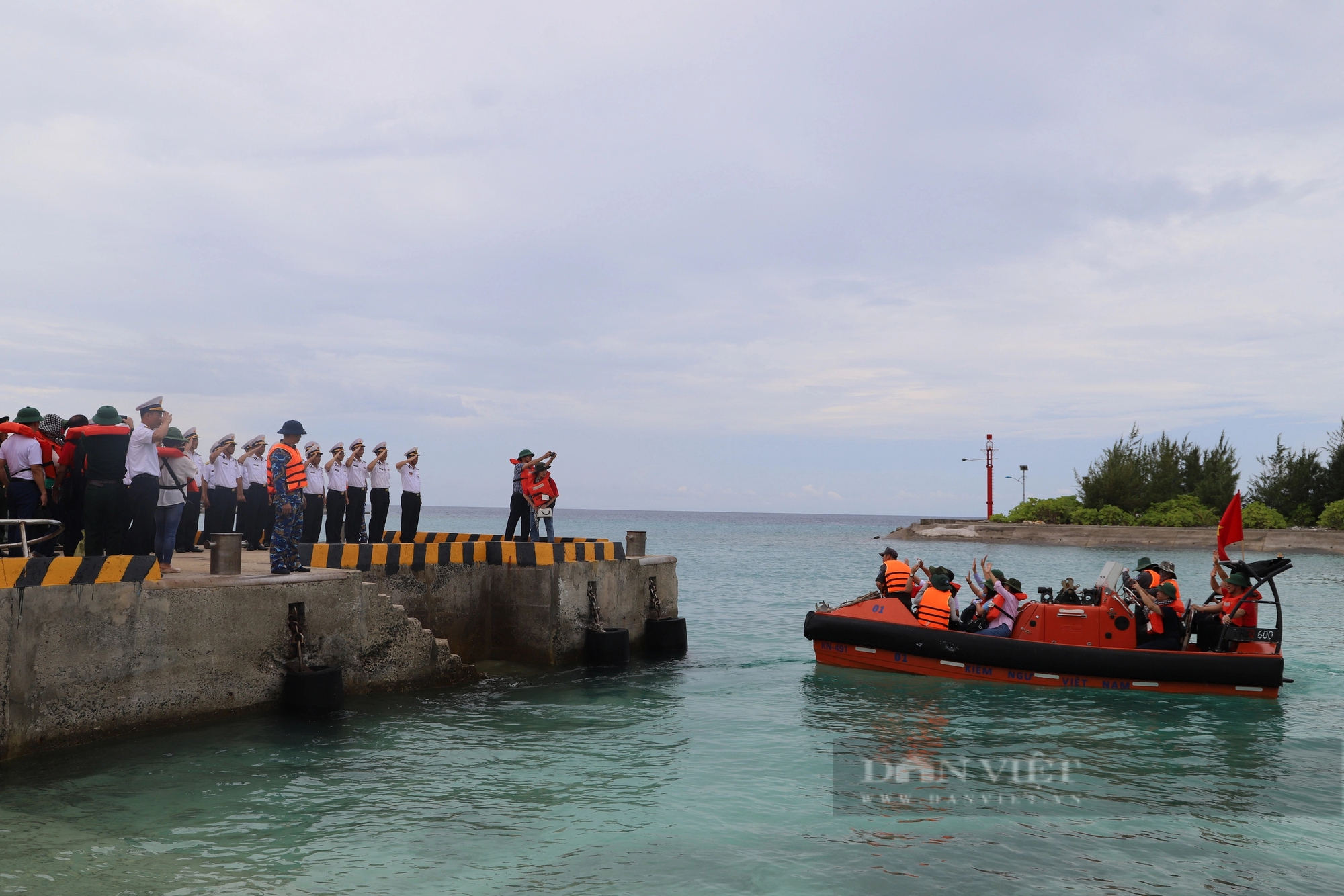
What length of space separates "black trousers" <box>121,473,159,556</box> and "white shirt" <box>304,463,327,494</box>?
543 cm

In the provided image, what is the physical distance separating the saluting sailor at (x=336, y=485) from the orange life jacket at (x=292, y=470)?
4813 millimetres

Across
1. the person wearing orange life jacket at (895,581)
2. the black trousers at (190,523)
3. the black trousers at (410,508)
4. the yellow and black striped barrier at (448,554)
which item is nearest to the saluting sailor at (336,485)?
the black trousers at (410,508)

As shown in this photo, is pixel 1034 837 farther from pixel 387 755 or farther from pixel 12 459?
pixel 12 459

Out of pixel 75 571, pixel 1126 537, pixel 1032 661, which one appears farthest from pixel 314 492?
pixel 1126 537

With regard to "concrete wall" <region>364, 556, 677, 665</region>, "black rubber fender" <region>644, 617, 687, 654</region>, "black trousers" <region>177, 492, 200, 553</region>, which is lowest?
"black rubber fender" <region>644, 617, 687, 654</region>

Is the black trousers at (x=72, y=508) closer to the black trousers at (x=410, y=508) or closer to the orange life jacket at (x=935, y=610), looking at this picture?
the black trousers at (x=410, y=508)

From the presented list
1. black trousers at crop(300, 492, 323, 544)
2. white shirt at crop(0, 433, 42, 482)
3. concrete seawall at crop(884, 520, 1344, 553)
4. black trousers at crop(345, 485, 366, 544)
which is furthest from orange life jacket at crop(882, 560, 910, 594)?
concrete seawall at crop(884, 520, 1344, 553)

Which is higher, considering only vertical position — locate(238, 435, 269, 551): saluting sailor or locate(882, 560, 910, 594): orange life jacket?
locate(238, 435, 269, 551): saluting sailor

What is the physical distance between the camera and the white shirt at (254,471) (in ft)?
52.9

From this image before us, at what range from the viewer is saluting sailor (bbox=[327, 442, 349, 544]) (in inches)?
631

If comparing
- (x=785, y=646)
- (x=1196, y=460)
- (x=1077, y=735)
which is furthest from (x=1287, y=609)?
(x=1196, y=460)

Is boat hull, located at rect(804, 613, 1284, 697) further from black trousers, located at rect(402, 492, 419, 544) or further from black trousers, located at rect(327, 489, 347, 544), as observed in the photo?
black trousers, located at rect(327, 489, 347, 544)

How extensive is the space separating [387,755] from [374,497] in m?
8.31

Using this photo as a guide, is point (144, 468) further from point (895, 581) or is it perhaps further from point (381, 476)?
point (895, 581)
